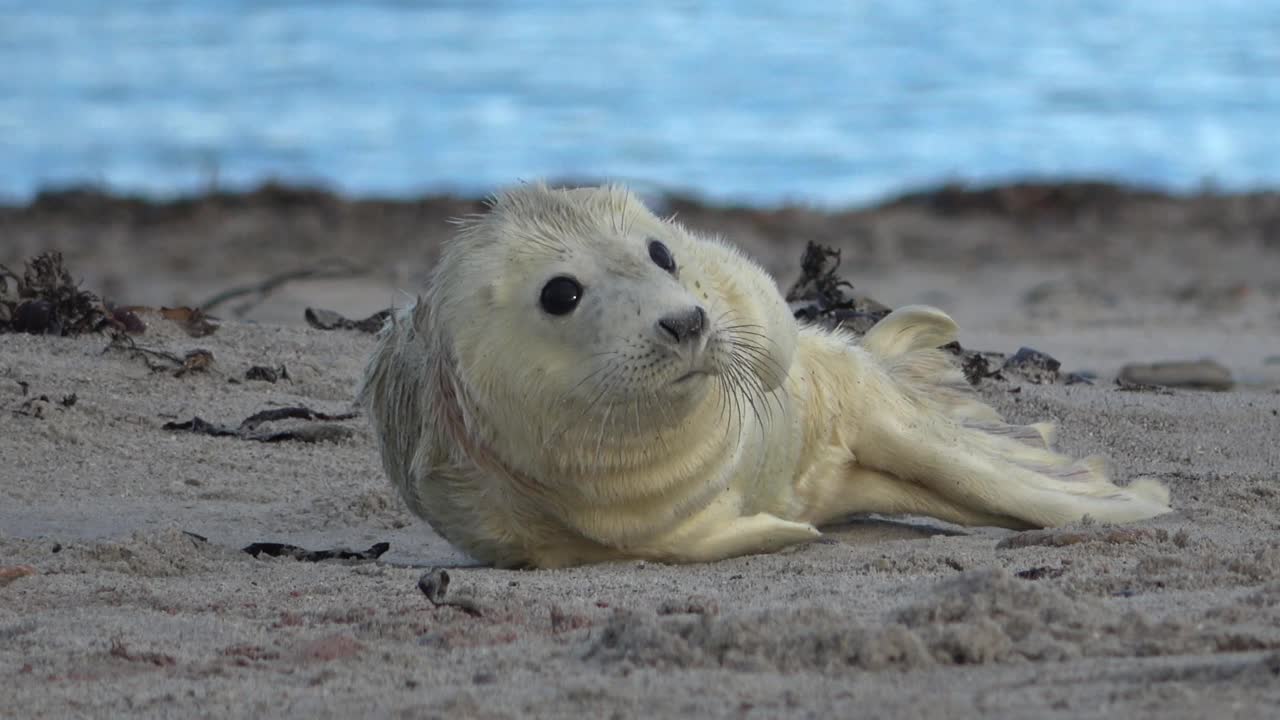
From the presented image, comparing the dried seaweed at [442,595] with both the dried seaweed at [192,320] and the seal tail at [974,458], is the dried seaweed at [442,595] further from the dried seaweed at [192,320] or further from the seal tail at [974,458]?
the dried seaweed at [192,320]

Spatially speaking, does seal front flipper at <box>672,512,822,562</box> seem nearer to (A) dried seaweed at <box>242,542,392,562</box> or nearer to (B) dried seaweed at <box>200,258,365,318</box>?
(A) dried seaweed at <box>242,542,392,562</box>

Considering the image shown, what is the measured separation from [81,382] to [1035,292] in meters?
6.19

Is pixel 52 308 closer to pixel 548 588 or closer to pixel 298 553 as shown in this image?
pixel 298 553

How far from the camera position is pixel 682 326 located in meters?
4.19

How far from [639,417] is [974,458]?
1143mm

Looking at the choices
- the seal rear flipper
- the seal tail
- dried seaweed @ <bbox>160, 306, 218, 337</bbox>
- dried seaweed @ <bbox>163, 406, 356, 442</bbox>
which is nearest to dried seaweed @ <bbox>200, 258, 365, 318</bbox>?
dried seaweed @ <bbox>160, 306, 218, 337</bbox>

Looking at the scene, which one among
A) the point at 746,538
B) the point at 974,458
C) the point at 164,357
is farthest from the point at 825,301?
Answer: the point at 746,538

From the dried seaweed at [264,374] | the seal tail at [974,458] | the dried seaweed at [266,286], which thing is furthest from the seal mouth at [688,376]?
the dried seaweed at [266,286]

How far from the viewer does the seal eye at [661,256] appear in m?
4.59

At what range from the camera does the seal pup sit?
14.3ft

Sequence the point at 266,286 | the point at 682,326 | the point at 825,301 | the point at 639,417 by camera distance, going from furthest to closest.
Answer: the point at 266,286 < the point at 825,301 < the point at 639,417 < the point at 682,326

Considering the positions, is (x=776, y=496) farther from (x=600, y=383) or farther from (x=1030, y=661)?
(x=1030, y=661)

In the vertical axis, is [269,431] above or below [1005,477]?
below

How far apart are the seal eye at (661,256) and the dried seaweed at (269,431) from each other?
6.16ft
